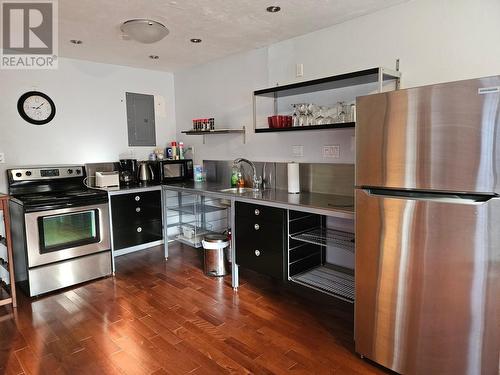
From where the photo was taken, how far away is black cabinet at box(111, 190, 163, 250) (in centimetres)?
357

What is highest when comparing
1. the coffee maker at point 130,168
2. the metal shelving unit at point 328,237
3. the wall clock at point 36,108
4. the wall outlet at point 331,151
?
the wall clock at point 36,108

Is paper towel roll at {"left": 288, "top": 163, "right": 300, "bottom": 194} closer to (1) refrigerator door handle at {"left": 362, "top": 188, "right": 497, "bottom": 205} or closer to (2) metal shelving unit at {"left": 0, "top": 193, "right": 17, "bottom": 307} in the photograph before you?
(1) refrigerator door handle at {"left": 362, "top": 188, "right": 497, "bottom": 205}

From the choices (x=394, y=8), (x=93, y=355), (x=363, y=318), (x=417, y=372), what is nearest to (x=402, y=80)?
(x=394, y=8)

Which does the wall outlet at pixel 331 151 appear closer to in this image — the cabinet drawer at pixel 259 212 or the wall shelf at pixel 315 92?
the wall shelf at pixel 315 92

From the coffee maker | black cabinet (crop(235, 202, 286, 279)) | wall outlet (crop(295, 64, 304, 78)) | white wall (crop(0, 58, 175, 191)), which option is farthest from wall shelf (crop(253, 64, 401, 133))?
white wall (crop(0, 58, 175, 191))

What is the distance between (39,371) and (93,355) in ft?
0.94

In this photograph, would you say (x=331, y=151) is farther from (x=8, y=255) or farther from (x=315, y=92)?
(x=8, y=255)

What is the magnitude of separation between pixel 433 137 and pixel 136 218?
10.1 ft

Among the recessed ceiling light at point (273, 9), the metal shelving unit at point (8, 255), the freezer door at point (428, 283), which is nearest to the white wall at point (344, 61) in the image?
the recessed ceiling light at point (273, 9)

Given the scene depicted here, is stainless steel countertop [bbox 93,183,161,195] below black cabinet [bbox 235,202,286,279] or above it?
above

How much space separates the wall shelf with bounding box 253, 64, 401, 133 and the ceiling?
494mm

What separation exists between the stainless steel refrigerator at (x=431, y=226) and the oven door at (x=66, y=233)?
2501 millimetres

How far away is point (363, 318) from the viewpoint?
1957 mm

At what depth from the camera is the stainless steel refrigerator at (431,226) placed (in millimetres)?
1494
